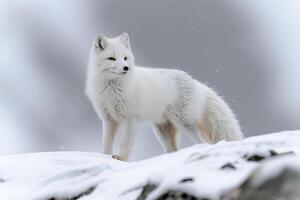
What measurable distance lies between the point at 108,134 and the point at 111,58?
87 centimetres

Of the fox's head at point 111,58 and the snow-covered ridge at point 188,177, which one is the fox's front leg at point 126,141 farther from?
the snow-covered ridge at point 188,177

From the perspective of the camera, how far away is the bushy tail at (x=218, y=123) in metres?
9.11

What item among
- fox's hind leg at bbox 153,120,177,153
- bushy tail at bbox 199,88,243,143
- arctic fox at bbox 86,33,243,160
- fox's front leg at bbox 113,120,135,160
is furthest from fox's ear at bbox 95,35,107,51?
bushy tail at bbox 199,88,243,143

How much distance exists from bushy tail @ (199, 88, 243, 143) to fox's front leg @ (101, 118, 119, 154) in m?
1.23

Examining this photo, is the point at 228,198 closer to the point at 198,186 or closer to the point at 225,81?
the point at 198,186

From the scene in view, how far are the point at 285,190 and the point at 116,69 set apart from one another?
480cm

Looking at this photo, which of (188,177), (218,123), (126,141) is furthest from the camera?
(218,123)

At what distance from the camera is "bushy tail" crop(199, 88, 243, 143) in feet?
29.9

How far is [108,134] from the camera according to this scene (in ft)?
27.6

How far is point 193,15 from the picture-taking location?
78.3 feet

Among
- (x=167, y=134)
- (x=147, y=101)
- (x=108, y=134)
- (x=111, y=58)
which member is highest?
(x=111, y=58)

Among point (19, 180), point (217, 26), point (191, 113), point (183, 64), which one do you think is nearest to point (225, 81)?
point (183, 64)

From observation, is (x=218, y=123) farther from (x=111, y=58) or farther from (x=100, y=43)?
(x=100, y=43)

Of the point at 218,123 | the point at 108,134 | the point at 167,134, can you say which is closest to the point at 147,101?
the point at 108,134
